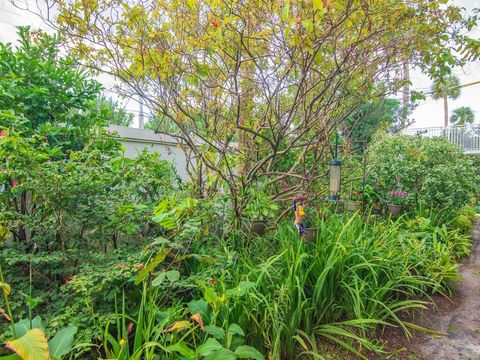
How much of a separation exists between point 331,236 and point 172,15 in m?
2.72

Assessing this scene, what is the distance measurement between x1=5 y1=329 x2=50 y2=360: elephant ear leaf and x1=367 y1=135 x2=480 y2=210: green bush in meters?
4.75

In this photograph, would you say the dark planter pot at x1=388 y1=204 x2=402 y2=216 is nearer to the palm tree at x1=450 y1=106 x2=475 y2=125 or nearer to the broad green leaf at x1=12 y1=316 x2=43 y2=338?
the broad green leaf at x1=12 y1=316 x2=43 y2=338

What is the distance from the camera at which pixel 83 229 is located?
234cm

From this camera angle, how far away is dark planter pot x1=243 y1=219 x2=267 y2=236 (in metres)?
2.94

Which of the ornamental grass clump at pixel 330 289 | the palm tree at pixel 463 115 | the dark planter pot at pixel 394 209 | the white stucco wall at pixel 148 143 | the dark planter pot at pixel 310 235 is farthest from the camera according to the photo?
the palm tree at pixel 463 115

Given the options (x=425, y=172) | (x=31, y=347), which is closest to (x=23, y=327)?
(x=31, y=347)

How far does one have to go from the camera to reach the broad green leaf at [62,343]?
4.63 ft

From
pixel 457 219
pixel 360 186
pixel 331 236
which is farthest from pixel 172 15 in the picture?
pixel 457 219

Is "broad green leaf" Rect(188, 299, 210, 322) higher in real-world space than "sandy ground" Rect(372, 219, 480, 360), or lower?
higher

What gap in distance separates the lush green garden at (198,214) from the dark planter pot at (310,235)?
0.14 feet

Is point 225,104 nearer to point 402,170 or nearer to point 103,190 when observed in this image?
point 103,190

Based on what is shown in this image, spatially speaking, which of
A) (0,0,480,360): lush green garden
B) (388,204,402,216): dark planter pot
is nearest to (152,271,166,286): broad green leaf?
(0,0,480,360): lush green garden

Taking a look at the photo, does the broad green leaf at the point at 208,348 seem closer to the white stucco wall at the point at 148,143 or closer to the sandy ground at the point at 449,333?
the sandy ground at the point at 449,333

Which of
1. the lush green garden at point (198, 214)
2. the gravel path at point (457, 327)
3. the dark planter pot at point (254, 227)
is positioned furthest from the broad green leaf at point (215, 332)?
the gravel path at point (457, 327)
